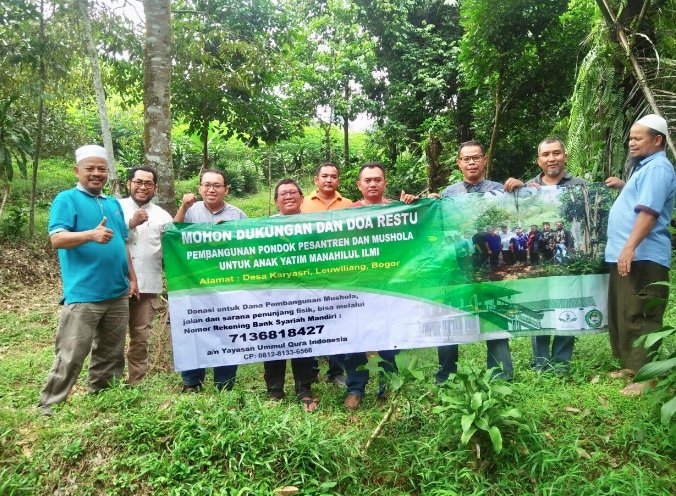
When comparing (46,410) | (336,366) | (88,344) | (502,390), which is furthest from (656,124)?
(46,410)

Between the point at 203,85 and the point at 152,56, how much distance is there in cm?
317

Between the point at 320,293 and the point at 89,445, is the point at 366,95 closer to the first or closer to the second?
the point at 320,293

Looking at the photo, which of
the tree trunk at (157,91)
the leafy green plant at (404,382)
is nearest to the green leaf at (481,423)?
the leafy green plant at (404,382)

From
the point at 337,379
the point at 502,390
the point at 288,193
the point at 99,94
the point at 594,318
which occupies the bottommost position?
the point at 337,379

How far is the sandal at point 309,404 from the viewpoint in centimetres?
358

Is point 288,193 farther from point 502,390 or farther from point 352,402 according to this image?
point 502,390

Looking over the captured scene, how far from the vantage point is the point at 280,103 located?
37.8ft

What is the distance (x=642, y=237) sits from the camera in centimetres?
329

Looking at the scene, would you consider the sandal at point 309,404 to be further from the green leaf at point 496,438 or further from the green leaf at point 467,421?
the green leaf at point 496,438

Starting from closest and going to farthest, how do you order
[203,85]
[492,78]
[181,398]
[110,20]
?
[181,398] → [110,20] → [203,85] → [492,78]

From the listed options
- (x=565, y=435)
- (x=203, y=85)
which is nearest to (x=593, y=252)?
(x=565, y=435)

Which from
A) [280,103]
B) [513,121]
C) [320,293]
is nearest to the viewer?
[320,293]

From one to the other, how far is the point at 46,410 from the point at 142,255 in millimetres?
1350

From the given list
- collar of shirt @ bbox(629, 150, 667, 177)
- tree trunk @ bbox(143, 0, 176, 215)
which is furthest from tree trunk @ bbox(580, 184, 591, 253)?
tree trunk @ bbox(143, 0, 176, 215)
